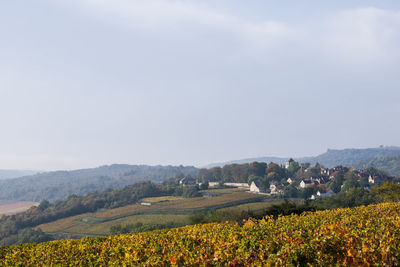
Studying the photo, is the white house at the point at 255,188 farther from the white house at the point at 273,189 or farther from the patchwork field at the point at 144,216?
the patchwork field at the point at 144,216

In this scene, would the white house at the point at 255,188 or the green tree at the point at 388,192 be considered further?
the white house at the point at 255,188

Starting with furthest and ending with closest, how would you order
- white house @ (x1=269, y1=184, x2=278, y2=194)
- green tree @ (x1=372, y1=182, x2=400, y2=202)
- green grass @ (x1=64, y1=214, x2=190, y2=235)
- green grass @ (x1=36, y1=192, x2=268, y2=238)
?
white house @ (x1=269, y1=184, x2=278, y2=194)
green grass @ (x1=36, y1=192, x2=268, y2=238)
green grass @ (x1=64, y1=214, x2=190, y2=235)
green tree @ (x1=372, y1=182, x2=400, y2=202)

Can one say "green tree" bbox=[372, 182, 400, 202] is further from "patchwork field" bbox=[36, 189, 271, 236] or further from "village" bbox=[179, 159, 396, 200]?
"village" bbox=[179, 159, 396, 200]

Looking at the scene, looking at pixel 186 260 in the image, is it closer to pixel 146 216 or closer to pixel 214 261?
pixel 214 261

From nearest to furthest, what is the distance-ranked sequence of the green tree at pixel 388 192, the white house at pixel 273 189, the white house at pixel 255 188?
1. the green tree at pixel 388 192
2. the white house at pixel 273 189
3. the white house at pixel 255 188

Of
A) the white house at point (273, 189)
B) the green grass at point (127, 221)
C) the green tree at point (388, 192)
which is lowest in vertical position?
the green grass at point (127, 221)

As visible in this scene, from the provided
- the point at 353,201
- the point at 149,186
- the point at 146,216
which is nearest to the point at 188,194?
the point at 149,186

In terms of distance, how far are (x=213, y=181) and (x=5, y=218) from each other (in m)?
110

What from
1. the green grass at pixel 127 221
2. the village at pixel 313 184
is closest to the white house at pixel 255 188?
the village at pixel 313 184

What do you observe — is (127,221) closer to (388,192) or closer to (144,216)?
(144,216)

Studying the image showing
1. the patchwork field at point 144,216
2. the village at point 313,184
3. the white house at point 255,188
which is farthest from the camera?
the white house at point 255,188

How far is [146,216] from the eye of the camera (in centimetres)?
9888

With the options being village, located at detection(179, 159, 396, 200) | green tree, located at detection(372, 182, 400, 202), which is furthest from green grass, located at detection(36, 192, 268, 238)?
green tree, located at detection(372, 182, 400, 202)

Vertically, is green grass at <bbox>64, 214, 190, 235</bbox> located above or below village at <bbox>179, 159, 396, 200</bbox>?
below
